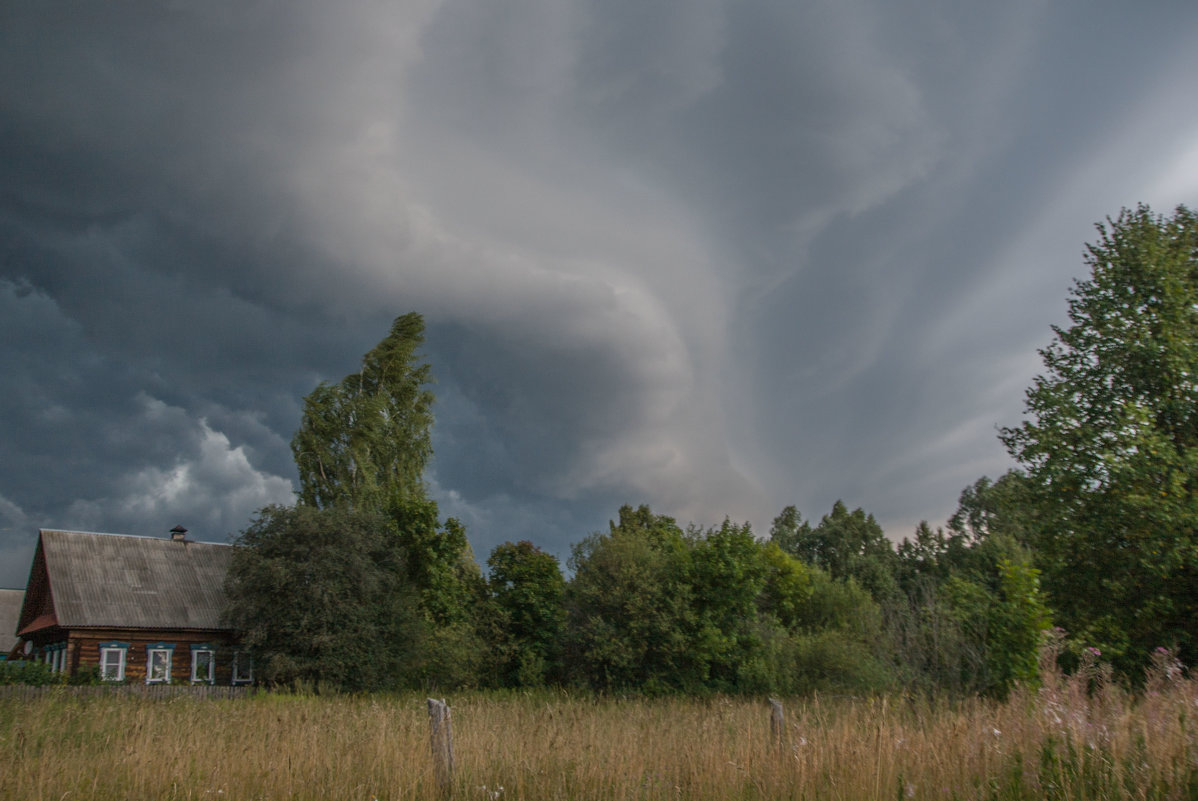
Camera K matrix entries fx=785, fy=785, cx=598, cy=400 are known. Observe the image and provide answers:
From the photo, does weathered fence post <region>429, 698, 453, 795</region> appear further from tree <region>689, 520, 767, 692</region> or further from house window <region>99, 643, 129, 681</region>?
house window <region>99, 643, 129, 681</region>

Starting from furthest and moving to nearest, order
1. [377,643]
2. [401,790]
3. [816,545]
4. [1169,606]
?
[816,545] < [377,643] < [1169,606] < [401,790]

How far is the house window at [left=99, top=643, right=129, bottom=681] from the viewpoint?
28.7m

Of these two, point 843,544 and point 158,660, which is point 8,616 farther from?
point 843,544

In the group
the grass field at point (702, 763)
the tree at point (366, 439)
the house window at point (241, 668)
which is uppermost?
the tree at point (366, 439)

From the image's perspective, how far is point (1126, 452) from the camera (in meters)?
16.6

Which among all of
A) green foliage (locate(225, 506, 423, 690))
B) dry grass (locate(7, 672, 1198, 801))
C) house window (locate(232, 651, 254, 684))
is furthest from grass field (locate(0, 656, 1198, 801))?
house window (locate(232, 651, 254, 684))

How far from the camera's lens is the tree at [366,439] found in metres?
33.3

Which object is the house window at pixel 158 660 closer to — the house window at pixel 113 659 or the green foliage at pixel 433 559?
the house window at pixel 113 659

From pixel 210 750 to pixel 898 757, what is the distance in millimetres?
6275

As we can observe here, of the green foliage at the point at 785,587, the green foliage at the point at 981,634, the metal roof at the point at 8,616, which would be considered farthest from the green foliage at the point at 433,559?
the metal roof at the point at 8,616

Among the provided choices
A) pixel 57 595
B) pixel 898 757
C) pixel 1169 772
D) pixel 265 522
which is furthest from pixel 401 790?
pixel 57 595

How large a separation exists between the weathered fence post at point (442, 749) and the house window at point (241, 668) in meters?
28.0

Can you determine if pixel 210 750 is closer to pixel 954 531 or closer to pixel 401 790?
pixel 401 790

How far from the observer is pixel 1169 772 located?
5.52 metres
